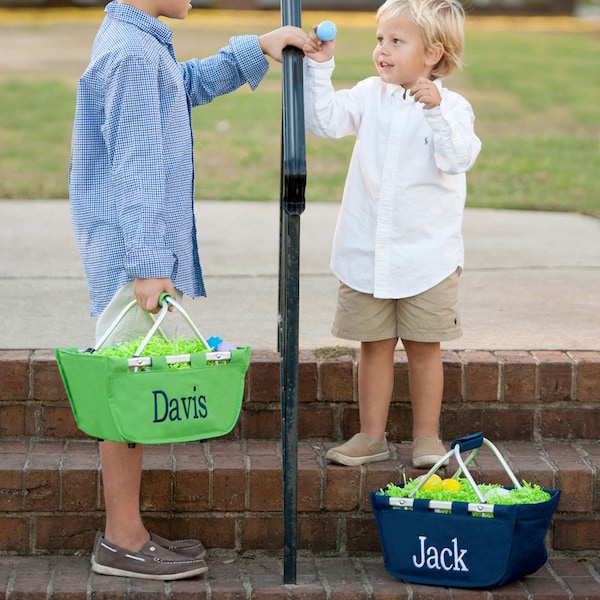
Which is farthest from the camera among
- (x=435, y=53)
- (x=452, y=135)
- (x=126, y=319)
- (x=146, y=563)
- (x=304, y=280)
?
(x=304, y=280)

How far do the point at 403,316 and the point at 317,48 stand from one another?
30.8 inches

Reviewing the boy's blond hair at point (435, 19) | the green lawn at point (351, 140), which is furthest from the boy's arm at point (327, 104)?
the green lawn at point (351, 140)

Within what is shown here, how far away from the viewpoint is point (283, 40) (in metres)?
2.99

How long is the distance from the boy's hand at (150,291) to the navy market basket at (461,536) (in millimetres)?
754

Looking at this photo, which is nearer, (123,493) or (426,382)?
(123,493)

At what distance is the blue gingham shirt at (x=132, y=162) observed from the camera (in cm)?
286

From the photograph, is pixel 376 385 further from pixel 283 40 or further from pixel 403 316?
pixel 283 40

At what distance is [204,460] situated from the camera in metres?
3.36

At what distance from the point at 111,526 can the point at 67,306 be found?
4.65ft

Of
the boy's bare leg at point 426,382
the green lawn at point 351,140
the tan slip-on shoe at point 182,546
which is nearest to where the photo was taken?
the tan slip-on shoe at point 182,546

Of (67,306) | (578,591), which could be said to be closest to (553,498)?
(578,591)

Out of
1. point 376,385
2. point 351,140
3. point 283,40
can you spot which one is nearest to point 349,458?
point 376,385

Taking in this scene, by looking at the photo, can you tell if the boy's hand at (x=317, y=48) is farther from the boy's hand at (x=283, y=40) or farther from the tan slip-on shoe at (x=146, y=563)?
the tan slip-on shoe at (x=146, y=563)

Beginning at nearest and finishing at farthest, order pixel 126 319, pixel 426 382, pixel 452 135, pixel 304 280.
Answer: pixel 126 319 → pixel 452 135 → pixel 426 382 → pixel 304 280
